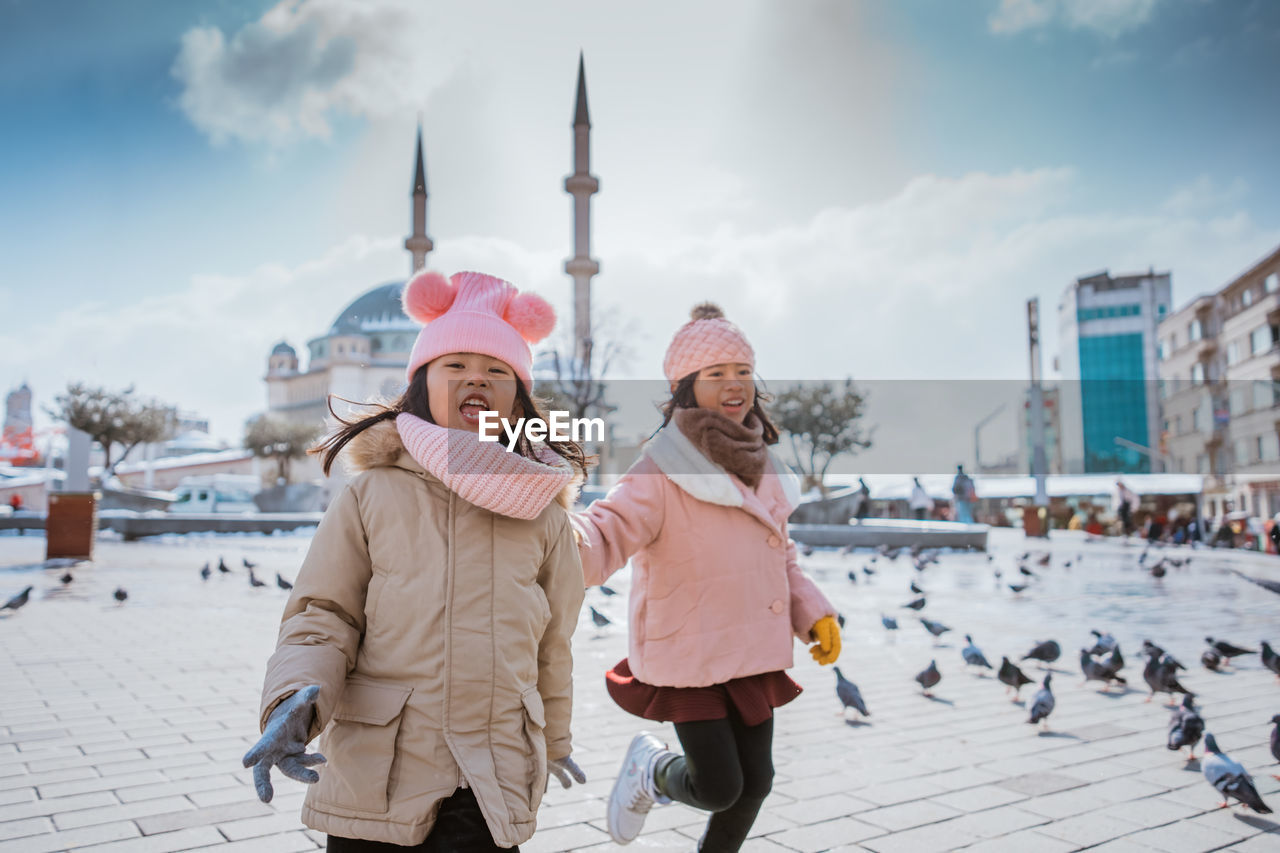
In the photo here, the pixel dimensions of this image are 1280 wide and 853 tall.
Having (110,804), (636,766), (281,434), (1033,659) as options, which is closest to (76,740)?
(110,804)

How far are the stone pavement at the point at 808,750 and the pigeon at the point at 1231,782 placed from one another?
7 centimetres

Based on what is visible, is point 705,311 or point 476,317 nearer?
point 476,317

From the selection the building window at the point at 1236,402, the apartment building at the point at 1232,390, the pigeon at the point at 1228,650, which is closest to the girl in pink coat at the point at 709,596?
the pigeon at the point at 1228,650

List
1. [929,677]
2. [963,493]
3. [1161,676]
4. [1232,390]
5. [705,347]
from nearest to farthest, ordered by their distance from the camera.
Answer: [705,347]
[1161,676]
[929,677]
[963,493]
[1232,390]

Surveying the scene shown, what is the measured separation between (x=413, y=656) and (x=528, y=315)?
0.95 metres

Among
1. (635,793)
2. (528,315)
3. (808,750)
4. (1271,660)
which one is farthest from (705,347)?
(1271,660)

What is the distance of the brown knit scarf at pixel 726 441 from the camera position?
3.00m

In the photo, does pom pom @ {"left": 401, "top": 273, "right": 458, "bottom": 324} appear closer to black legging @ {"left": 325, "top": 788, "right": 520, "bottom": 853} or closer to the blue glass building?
black legging @ {"left": 325, "top": 788, "right": 520, "bottom": 853}

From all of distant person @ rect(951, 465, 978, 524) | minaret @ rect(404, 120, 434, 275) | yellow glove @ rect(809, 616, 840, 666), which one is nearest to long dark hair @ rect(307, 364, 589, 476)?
yellow glove @ rect(809, 616, 840, 666)

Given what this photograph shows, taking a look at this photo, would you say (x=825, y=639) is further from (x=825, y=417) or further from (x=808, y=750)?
(x=825, y=417)

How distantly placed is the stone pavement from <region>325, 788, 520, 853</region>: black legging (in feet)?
4.85

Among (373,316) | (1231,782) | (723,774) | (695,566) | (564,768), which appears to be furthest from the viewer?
(373,316)

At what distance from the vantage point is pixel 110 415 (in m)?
49.7

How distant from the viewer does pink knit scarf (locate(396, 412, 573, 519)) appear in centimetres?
205
